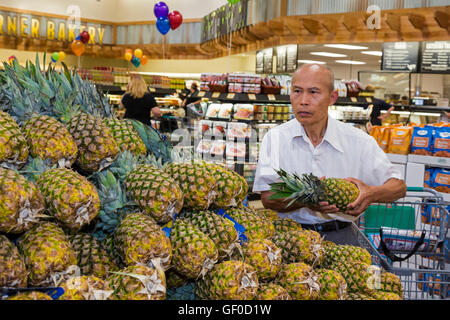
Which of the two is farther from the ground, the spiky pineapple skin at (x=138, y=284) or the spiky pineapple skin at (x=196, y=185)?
the spiky pineapple skin at (x=196, y=185)

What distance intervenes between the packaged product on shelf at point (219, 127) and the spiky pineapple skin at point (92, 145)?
502cm

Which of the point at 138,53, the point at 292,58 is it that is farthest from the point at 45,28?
the point at 292,58

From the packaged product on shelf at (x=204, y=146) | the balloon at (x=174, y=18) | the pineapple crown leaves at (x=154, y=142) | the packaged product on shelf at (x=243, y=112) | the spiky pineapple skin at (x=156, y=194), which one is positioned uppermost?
the balloon at (x=174, y=18)

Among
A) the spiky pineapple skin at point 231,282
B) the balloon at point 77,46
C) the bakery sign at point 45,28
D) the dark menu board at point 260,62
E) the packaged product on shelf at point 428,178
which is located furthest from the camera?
the balloon at point 77,46

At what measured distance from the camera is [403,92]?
37.8ft

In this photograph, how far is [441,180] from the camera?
4.90 meters

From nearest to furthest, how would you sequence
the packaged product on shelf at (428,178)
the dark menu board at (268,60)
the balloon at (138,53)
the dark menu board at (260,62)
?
1. the packaged product on shelf at (428,178)
2. the dark menu board at (268,60)
3. the dark menu board at (260,62)
4. the balloon at (138,53)

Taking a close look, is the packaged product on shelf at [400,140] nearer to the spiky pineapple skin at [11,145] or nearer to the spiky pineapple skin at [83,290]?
the spiky pineapple skin at [11,145]

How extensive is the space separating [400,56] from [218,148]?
16.9ft

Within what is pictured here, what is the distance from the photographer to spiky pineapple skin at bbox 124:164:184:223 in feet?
3.91

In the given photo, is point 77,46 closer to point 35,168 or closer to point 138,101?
point 138,101

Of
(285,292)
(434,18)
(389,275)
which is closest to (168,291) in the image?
(285,292)

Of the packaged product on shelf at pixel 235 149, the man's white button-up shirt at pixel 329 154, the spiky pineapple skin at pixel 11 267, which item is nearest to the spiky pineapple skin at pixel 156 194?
the spiky pineapple skin at pixel 11 267

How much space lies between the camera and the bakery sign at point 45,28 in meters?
15.9
